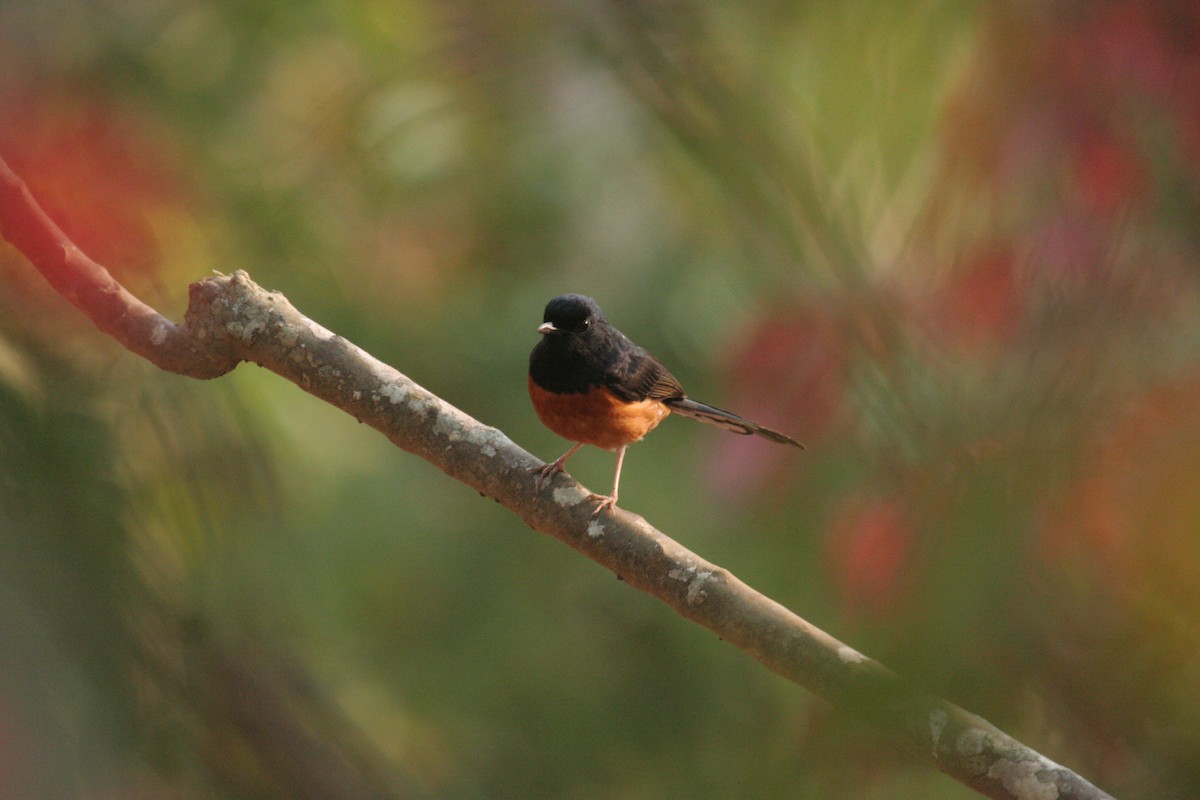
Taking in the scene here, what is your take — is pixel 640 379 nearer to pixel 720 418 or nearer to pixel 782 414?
pixel 720 418

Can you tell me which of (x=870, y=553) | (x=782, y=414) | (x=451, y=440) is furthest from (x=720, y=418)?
(x=870, y=553)

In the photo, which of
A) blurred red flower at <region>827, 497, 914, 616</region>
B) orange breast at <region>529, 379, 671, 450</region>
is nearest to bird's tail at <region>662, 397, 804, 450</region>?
orange breast at <region>529, 379, 671, 450</region>

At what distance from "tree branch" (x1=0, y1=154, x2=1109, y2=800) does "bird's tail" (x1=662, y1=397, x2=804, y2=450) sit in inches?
9.1

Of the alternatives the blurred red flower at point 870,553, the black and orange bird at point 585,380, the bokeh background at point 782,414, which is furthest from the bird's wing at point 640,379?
the blurred red flower at point 870,553

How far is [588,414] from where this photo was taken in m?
1.92

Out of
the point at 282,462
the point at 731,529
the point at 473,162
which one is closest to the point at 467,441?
the point at 282,462

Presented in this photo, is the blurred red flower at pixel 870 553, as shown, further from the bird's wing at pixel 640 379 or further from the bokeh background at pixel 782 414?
the bird's wing at pixel 640 379

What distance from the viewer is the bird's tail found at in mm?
1452

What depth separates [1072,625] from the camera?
21.1 inches

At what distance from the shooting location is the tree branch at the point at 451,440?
31.0 inches

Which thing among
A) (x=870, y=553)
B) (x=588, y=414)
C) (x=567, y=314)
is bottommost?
(x=870, y=553)

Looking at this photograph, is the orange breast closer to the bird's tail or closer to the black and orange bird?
the black and orange bird

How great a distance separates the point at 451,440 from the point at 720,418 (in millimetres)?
705

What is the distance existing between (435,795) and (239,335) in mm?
767
